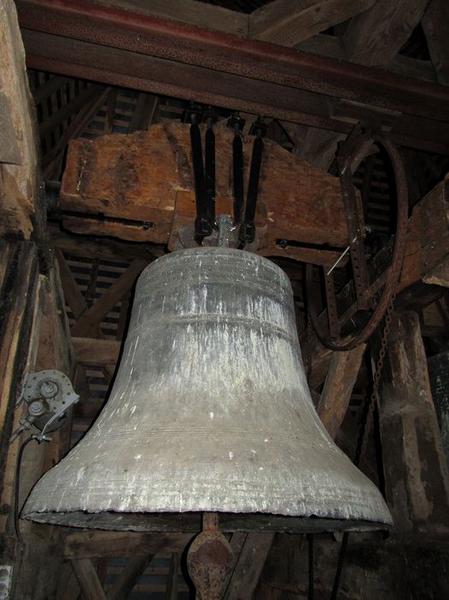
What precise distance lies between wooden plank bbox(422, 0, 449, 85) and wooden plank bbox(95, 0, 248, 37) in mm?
852

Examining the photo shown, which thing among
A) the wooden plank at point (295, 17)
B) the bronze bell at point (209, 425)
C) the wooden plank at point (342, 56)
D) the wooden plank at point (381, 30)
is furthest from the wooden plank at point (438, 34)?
the bronze bell at point (209, 425)

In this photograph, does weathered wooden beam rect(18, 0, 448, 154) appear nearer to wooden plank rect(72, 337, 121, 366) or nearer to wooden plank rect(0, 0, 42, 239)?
wooden plank rect(0, 0, 42, 239)

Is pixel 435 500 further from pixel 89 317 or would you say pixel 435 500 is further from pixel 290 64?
pixel 89 317

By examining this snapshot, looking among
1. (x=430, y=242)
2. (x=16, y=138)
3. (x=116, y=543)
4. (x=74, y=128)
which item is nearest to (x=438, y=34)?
(x=430, y=242)

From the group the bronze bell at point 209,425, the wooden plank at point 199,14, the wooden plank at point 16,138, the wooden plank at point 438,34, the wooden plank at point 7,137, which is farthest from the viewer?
the wooden plank at point 438,34

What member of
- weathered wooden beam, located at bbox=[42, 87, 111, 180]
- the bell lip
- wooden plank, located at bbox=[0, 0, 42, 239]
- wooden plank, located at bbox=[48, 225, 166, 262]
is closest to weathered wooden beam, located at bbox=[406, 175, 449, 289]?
the bell lip

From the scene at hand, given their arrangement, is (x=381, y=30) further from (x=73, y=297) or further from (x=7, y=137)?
(x=73, y=297)

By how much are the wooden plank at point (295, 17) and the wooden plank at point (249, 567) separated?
110 inches

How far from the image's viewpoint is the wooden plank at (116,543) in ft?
10.0

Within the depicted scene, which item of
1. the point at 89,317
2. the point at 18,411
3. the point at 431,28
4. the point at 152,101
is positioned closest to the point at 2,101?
the point at 18,411

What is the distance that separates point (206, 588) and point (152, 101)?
3.89m

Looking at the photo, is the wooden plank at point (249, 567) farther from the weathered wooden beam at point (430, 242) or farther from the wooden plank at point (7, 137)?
the wooden plank at point (7, 137)

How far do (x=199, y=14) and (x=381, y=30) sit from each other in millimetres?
771

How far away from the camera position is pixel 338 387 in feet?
8.29
